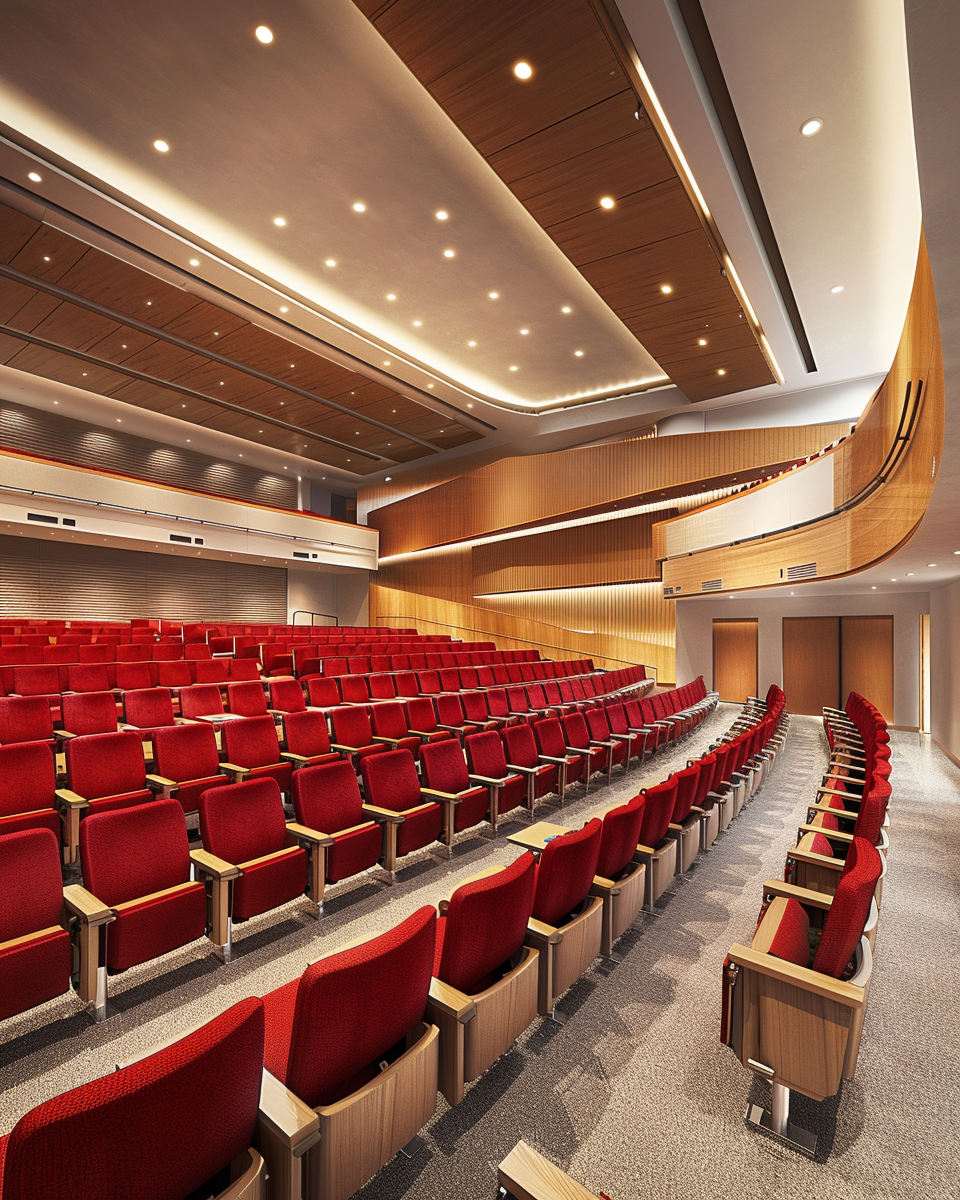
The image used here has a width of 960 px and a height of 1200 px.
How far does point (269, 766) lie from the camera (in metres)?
3.33

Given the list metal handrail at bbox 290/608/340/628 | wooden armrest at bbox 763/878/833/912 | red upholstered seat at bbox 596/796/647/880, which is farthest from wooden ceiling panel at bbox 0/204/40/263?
metal handrail at bbox 290/608/340/628

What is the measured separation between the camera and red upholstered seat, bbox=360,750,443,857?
9.73 ft

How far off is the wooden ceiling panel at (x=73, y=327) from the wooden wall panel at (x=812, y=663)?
1043 centimetres

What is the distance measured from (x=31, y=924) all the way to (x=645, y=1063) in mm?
1803

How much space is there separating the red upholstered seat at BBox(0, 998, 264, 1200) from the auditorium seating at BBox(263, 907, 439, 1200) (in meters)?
0.10

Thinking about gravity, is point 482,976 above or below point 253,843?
below

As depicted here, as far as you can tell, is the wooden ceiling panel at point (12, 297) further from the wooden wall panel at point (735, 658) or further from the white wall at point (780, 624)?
the wooden wall panel at point (735, 658)

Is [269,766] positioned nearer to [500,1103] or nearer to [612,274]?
[500,1103]

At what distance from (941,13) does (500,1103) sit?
2.45 meters

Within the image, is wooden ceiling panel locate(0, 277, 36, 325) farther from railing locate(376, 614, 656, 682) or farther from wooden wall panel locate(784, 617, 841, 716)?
wooden wall panel locate(784, 617, 841, 716)

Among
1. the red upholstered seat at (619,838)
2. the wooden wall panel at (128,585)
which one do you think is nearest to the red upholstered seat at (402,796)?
the red upholstered seat at (619,838)

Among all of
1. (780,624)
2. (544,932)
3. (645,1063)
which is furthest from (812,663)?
(544,932)

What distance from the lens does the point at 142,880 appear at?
2.06 metres

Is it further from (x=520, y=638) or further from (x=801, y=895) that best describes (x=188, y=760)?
(x=520, y=638)
